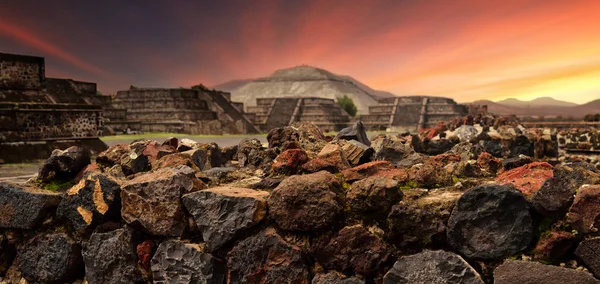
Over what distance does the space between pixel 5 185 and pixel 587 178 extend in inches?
177

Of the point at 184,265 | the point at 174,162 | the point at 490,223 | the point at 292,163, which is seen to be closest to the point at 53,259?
the point at 174,162

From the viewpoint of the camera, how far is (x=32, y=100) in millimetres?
15047

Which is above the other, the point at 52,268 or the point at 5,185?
the point at 5,185

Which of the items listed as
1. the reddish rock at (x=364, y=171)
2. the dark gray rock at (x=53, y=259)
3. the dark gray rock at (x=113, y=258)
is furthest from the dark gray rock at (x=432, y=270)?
the dark gray rock at (x=53, y=259)

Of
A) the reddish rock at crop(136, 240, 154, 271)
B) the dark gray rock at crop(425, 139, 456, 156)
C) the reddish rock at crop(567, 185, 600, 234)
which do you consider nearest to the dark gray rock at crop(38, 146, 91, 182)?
the reddish rock at crop(136, 240, 154, 271)

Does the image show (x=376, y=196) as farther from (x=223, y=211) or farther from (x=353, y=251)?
(x=223, y=211)

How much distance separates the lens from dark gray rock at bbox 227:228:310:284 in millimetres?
2705

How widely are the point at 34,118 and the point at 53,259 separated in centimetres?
1171

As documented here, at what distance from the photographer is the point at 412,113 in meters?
45.8

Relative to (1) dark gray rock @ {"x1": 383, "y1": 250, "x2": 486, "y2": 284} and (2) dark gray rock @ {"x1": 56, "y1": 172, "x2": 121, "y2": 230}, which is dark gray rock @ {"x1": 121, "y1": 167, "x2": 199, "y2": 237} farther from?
(1) dark gray rock @ {"x1": 383, "y1": 250, "x2": 486, "y2": 284}

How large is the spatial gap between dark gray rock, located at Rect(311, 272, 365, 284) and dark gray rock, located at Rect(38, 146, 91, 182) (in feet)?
9.48

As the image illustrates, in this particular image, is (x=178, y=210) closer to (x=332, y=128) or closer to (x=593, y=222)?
(x=593, y=222)

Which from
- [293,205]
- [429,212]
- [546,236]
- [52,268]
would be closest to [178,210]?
[293,205]

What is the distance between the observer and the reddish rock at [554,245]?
2.16m
